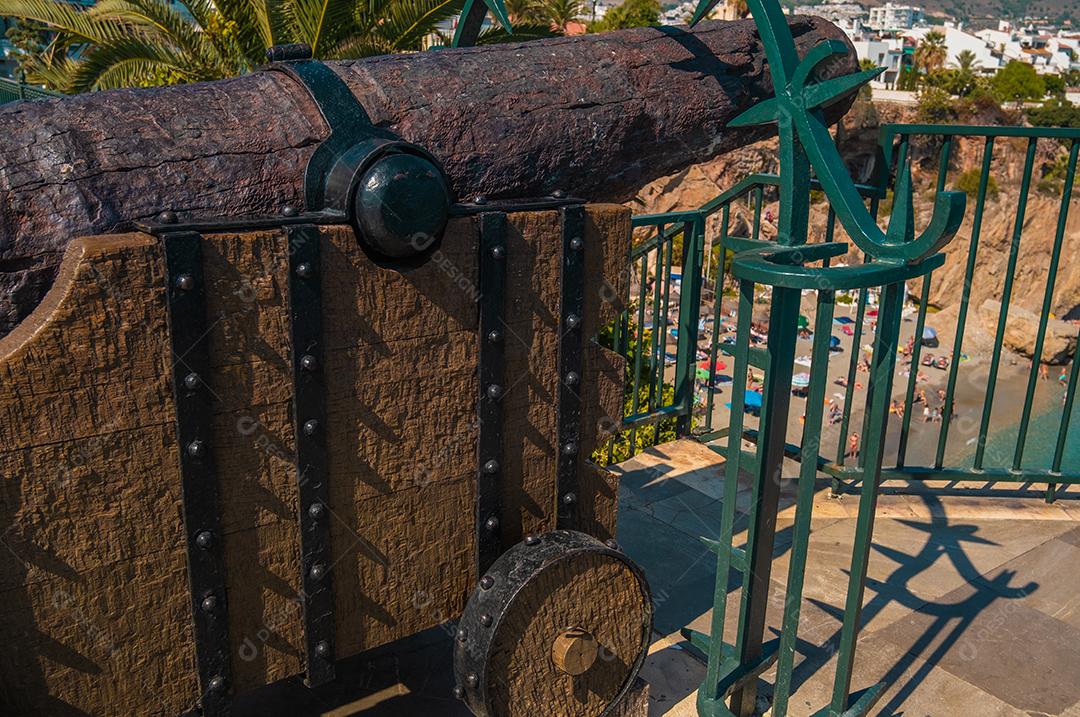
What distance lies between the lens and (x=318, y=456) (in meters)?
2.14

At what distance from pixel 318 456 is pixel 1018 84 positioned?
59945 millimetres

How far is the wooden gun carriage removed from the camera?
1.83m

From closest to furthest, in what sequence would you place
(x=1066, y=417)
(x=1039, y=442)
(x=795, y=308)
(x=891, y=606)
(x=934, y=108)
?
(x=795, y=308) → (x=891, y=606) → (x=1066, y=417) → (x=1039, y=442) → (x=934, y=108)

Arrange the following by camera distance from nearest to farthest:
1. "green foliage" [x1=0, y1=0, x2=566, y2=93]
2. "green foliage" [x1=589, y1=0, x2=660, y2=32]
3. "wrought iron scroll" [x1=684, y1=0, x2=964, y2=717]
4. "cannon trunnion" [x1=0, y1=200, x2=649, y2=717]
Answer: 1. "cannon trunnion" [x1=0, y1=200, x2=649, y2=717]
2. "wrought iron scroll" [x1=684, y1=0, x2=964, y2=717]
3. "green foliage" [x1=0, y1=0, x2=566, y2=93]
4. "green foliage" [x1=589, y1=0, x2=660, y2=32]

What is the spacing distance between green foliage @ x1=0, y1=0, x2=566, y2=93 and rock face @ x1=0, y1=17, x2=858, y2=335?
484 centimetres

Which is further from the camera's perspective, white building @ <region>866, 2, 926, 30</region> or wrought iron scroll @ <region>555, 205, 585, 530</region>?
white building @ <region>866, 2, 926, 30</region>

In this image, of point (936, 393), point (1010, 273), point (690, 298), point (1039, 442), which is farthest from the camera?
point (1039, 442)

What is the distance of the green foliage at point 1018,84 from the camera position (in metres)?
50.9

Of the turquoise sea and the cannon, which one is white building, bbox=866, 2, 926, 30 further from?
the cannon

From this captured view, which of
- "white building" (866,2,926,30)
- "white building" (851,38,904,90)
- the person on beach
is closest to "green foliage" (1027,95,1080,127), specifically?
"white building" (851,38,904,90)

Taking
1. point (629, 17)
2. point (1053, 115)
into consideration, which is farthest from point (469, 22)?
point (1053, 115)

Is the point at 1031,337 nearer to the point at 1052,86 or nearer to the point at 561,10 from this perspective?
the point at 561,10

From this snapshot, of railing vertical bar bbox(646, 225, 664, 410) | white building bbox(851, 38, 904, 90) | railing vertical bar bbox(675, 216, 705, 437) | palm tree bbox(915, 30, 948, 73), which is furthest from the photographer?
white building bbox(851, 38, 904, 90)

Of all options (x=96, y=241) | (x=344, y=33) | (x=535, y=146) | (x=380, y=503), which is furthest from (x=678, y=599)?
(x=344, y=33)
